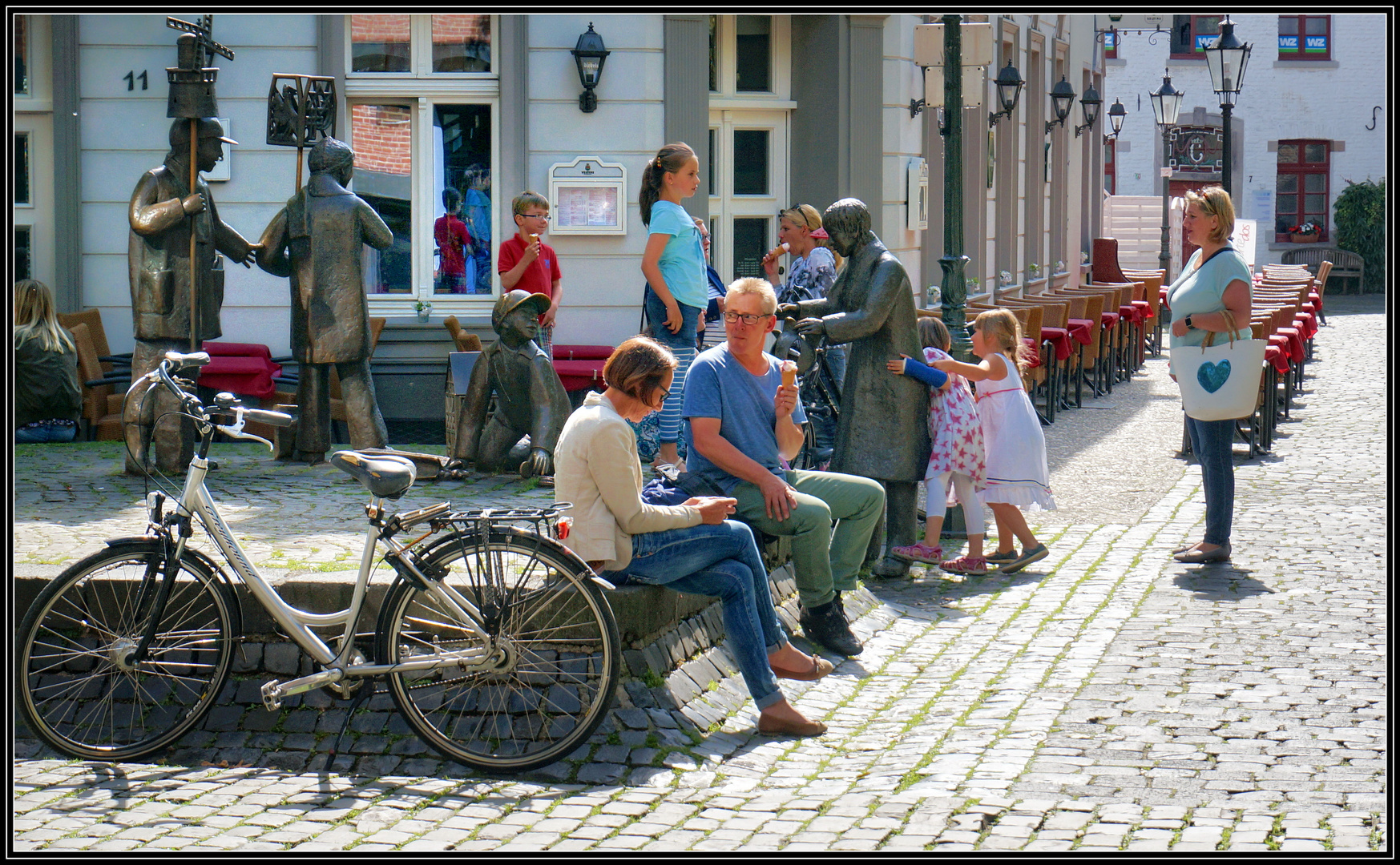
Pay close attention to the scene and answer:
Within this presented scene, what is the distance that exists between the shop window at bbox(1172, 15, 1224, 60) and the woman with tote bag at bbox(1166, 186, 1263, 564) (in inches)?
849

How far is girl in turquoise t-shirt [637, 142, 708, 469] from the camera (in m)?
8.62

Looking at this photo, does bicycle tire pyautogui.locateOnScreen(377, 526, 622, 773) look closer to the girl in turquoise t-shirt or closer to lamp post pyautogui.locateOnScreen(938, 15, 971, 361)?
the girl in turquoise t-shirt

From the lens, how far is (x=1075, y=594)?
7.71 metres

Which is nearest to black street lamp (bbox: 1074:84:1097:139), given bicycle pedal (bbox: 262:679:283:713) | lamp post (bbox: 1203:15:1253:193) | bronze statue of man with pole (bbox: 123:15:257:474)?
lamp post (bbox: 1203:15:1253:193)

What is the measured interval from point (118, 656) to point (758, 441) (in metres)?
2.45

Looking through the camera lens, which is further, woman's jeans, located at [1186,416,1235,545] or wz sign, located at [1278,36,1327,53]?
wz sign, located at [1278,36,1327,53]

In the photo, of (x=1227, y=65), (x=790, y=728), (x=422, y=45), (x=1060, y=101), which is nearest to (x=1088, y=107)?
(x=1060, y=101)

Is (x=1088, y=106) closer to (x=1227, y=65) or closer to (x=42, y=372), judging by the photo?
(x=1227, y=65)

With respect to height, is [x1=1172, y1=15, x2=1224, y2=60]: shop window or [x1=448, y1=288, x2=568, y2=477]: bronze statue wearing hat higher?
[x1=1172, y1=15, x2=1224, y2=60]: shop window

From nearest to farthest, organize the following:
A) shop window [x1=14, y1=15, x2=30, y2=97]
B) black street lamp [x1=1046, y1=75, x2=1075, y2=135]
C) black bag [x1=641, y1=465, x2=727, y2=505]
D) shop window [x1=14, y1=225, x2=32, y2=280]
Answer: black bag [x1=641, y1=465, x2=727, y2=505], shop window [x1=14, y1=15, x2=30, y2=97], shop window [x1=14, y1=225, x2=32, y2=280], black street lamp [x1=1046, y1=75, x2=1075, y2=135]

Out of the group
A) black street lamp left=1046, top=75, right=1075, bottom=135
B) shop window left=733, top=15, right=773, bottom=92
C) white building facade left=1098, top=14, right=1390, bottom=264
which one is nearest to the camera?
shop window left=733, top=15, right=773, bottom=92

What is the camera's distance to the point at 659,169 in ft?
28.6

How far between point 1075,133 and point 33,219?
16.7 m

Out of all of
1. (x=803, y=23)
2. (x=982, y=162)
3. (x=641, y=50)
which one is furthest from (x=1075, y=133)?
(x=641, y=50)
